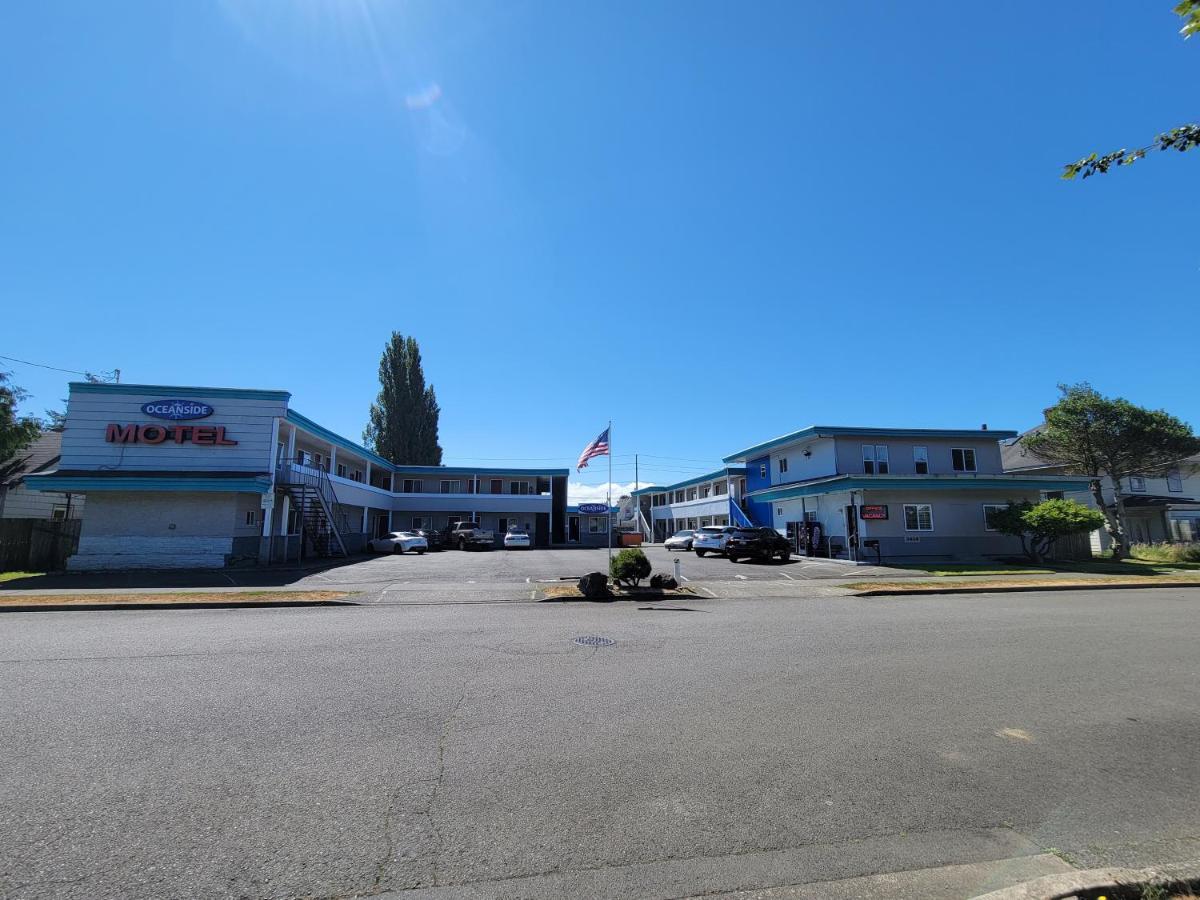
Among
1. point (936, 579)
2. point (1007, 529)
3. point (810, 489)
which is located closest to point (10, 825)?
point (936, 579)

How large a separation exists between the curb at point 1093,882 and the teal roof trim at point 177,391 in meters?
27.2

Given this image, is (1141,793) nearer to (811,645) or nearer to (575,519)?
(811,645)

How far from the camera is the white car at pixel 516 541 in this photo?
41281mm

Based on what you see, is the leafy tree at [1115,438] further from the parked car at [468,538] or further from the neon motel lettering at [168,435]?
the neon motel lettering at [168,435]

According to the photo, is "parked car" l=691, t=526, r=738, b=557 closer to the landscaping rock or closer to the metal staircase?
the landscaping rock

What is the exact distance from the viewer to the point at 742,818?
3.76 meters

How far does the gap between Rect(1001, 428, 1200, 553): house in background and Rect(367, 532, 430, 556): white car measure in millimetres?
35550

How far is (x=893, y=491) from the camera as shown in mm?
28641

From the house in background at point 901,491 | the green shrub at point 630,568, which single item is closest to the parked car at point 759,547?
the house in background at point 901,491

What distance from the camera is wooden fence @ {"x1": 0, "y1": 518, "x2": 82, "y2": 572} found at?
72.7ft

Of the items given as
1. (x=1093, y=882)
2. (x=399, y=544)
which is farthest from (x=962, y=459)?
(x=1093, y=882)

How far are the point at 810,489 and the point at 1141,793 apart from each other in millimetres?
26718

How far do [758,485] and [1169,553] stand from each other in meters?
20.8

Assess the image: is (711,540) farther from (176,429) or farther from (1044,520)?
(176,429)
